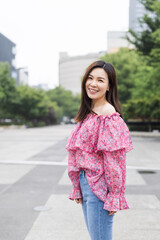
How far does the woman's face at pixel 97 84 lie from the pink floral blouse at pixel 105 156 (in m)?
0.17

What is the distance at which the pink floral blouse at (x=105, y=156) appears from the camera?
2066 millimetres

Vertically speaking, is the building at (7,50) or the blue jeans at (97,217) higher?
the building at (7,50)

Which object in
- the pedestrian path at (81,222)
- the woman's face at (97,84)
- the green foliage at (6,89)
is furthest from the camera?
the green foliage at (6,89)

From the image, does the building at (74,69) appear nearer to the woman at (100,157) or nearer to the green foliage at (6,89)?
the green foliage at (6,89)

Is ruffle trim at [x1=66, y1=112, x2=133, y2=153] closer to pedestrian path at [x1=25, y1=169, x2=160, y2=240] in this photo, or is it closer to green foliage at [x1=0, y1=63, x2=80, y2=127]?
pedestrian path at [x1=25, y1=169, x2=160, y2=240]

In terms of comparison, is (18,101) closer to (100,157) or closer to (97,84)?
(97,84)

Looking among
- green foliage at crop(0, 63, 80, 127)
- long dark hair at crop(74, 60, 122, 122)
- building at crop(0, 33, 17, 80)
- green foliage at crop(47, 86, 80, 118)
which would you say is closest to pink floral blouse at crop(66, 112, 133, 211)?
long dark hair at crop(74, 60, 122, 122)

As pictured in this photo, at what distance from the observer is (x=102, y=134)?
2113 millimetres

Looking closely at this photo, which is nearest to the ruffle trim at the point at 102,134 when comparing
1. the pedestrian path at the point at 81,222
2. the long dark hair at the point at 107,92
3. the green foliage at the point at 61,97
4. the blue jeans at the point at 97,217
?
the long dark hair at the point at 107,92

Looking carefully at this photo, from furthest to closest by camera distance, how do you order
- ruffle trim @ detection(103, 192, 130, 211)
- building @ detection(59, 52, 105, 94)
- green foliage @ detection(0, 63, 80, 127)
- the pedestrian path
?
building @ detection(59, 52, 105, 94) → green foliage @ detection(0, 63, 80, 127) → the pedestrian path → ruffle trim @ detection(103, 192, 130, 211)

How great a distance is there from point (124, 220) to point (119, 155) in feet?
8.39

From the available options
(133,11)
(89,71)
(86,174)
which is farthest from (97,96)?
(133,11)

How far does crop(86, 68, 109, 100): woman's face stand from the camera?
7.44 ft

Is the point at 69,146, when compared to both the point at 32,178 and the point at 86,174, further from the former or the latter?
the point at 32,178
